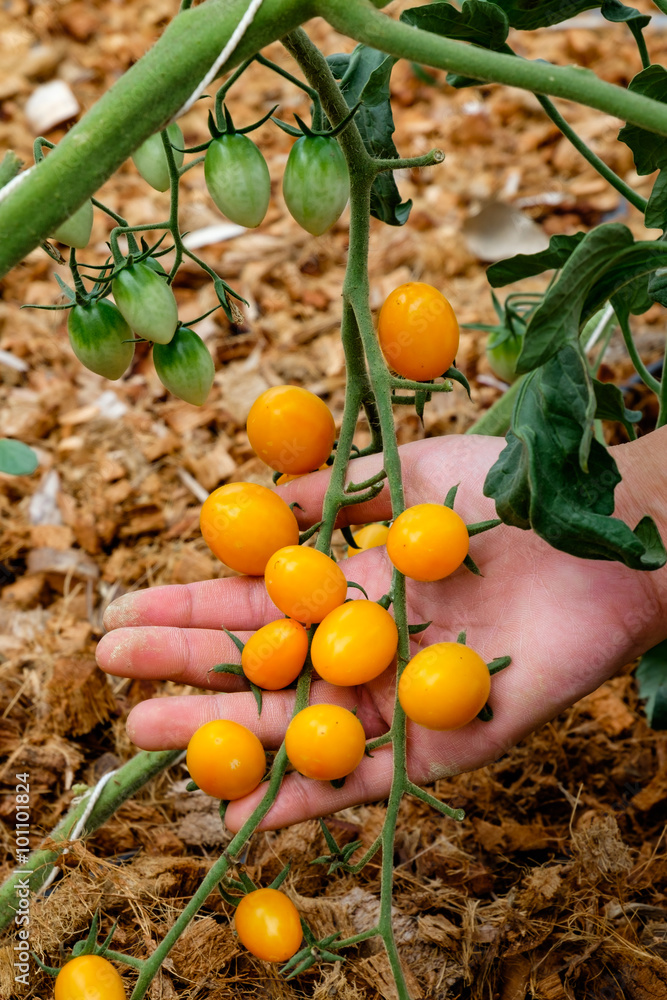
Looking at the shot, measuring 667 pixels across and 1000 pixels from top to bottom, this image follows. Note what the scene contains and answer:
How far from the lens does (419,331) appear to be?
3.68ft

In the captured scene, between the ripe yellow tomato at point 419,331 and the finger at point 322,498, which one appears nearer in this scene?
the ripe yellow tomato at point 419,331

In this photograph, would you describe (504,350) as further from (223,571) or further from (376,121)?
(223,571)

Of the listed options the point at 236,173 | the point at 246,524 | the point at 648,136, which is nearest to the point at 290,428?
the point at 246,524

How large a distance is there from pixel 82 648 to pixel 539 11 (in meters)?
1.34

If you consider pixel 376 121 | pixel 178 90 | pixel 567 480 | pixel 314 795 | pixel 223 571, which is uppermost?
pixel 376 121

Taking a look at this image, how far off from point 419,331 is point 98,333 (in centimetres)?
41

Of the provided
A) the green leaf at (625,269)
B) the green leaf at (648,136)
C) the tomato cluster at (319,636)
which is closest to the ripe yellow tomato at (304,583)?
the tomato cluster at (319,636)

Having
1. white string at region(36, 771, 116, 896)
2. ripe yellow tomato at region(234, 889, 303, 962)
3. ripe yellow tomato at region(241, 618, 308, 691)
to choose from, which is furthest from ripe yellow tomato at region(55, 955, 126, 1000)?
ripe yellow tomato at region(241, 618, 308, 691)

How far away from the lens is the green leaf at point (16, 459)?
4.50 ft

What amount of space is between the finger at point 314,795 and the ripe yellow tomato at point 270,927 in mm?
112

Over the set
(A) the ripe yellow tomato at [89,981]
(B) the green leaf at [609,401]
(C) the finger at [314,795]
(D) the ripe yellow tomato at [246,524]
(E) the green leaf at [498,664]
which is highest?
(B) the green leaf at [609,401]

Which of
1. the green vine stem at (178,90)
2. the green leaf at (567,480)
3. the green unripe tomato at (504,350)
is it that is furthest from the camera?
the green unripe tomato at (504,350)

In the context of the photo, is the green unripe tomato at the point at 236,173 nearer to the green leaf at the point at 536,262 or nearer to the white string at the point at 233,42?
the white string at the point at 233,42

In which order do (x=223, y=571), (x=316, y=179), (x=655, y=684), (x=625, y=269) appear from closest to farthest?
(x=625, y=269), (x=316, y=179), (x=655, y=684), (x=223, y=571)
